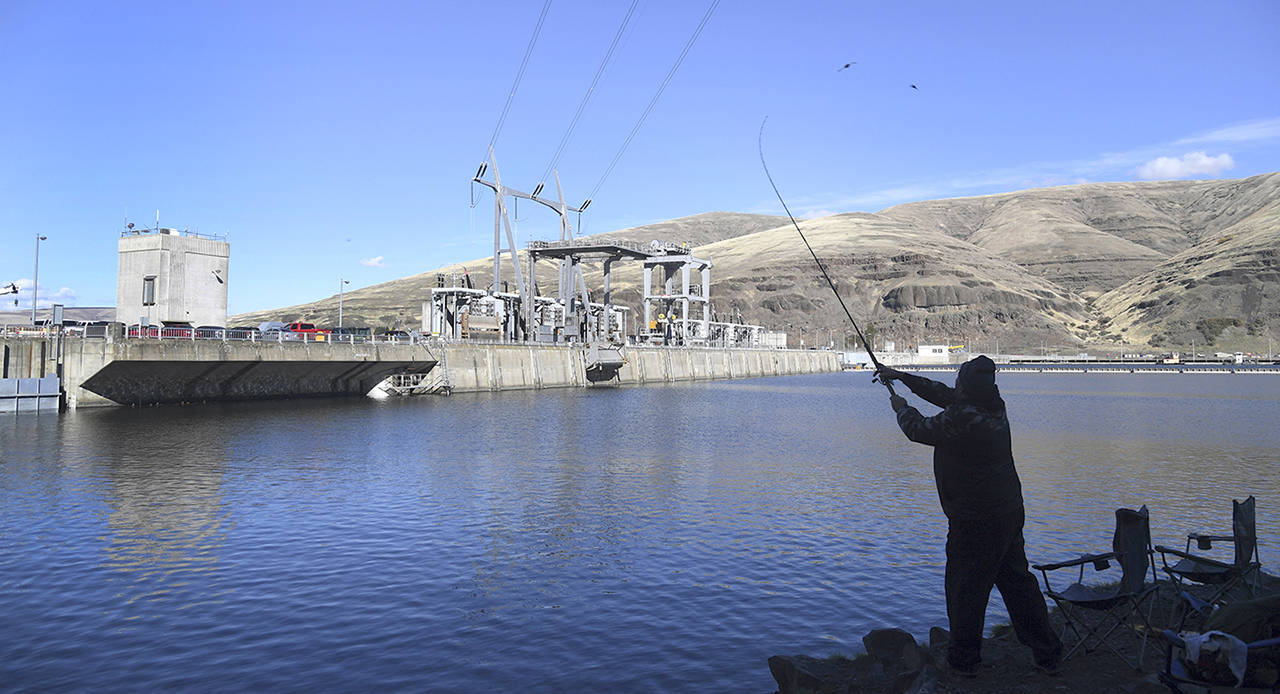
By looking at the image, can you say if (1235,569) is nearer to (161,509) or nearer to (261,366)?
(161,509)

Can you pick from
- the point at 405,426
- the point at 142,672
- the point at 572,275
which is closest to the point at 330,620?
the point at 142,672

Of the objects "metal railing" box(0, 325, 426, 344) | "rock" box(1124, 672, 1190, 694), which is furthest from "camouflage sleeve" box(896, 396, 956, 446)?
"metal railing" box(0, 325, 426, 344)

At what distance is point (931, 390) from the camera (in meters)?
8.87

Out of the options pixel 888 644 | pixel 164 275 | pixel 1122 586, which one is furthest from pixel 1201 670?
pixel 164 275

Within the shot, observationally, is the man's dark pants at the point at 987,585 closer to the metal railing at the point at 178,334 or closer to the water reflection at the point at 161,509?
the water reflection at the point at 161,509

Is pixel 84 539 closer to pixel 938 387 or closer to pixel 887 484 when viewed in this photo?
pixel 938 387

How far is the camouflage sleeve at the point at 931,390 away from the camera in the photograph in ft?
28.6

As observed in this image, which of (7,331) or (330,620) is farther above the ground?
(7,331)

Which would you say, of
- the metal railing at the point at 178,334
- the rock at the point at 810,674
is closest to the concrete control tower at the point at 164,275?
the metal railing at the point at 178,334

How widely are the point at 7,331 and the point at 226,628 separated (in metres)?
48.7

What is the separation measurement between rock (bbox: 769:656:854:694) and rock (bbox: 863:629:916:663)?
0.95 feet

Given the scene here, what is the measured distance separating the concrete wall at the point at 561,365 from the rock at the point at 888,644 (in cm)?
6572

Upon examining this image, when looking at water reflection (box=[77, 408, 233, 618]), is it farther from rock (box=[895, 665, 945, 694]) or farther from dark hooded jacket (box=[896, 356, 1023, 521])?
dark hooded jacket (box=[896, 356, 1023, 521])

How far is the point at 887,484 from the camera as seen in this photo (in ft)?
86.8
